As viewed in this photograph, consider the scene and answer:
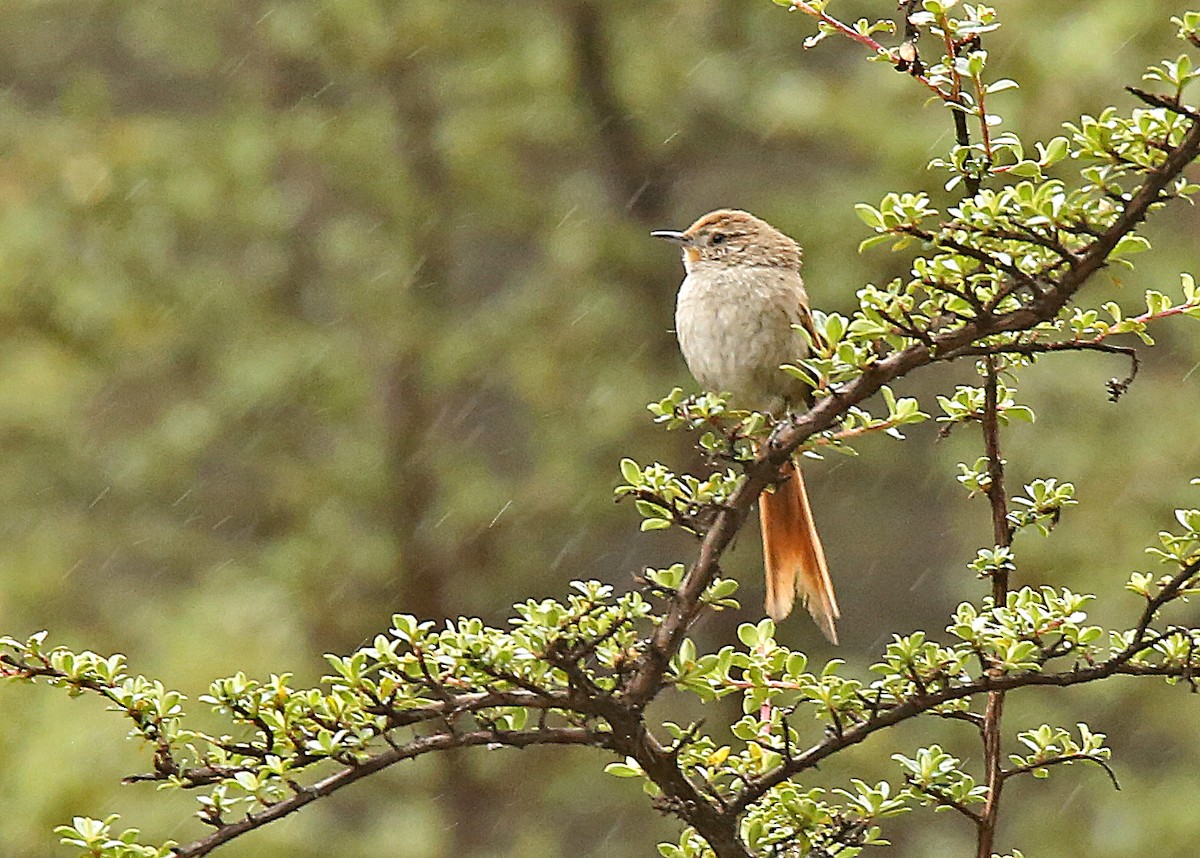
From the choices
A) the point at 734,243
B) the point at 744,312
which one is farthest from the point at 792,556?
the point at 734,243

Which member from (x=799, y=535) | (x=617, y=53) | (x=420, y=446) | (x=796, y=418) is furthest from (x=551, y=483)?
(x=796, y=418)

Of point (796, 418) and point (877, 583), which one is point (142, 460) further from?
point (796, 418)

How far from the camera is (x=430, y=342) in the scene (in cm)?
750

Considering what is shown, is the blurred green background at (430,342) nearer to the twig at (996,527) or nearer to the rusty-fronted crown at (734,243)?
the rusty-fronted crown at (734,243)

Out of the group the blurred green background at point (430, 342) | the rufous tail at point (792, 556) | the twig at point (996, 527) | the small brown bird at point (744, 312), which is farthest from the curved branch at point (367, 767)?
the blurred green background at point (430, 342)

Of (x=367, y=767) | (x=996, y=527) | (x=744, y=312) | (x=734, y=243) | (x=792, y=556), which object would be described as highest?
(x=734, y=243)

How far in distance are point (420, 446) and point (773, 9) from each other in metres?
2.63

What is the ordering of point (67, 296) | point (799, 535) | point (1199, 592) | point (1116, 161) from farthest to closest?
point (67, 296)
point (799, 535)
point (1199, 592)
point (1116, 161)

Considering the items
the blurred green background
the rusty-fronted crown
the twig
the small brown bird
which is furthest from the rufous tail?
the blurred green background

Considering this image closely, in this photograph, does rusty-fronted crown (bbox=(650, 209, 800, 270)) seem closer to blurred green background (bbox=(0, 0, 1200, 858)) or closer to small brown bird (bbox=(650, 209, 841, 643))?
small brown bird (bbox=(650, 209, 841, 643))

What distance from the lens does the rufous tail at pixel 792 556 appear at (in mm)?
3254

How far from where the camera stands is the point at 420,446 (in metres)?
7.68

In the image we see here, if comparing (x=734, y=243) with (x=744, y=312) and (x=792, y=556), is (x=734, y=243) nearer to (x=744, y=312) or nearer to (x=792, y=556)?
(x=744, y=312)

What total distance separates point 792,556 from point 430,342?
430 cm
